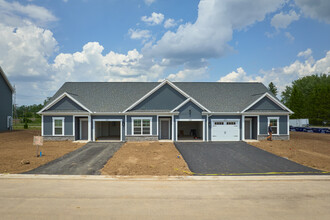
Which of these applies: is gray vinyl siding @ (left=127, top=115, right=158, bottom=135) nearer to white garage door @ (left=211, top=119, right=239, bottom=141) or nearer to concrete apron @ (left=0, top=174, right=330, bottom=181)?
white garage door @ (left=211, top=119, right=239, bottom=141)

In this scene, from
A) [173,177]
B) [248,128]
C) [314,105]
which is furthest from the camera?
[314,105]

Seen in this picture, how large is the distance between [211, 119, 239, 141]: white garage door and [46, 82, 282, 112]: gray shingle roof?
4.45 feet

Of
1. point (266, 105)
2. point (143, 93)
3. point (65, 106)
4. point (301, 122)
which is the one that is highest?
point (143, 93)

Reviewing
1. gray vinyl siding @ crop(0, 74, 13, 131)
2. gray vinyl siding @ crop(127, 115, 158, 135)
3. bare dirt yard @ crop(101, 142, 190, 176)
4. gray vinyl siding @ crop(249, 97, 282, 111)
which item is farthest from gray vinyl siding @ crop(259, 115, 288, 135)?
gray vinyl siding @ crop(0, 74, 13, 131)

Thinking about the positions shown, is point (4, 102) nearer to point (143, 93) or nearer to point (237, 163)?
point (143, 93)

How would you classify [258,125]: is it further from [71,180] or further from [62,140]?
[62,140]

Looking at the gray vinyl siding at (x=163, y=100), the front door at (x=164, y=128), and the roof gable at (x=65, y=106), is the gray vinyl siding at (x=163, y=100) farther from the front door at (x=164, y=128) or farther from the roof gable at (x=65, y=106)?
the roof gable at (x=65, y=106)

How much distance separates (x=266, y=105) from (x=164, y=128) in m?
11.8

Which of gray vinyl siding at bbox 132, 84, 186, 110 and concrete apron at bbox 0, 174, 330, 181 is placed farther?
gray vinyl siding at bbox 132, 84, 186, 110

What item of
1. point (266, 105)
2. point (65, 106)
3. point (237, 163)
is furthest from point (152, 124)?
point (266, 105)

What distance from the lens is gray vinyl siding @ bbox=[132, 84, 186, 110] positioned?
864 inches

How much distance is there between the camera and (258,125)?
73.6 ft

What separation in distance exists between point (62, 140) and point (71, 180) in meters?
13.8

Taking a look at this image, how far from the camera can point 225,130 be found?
72.8ft
